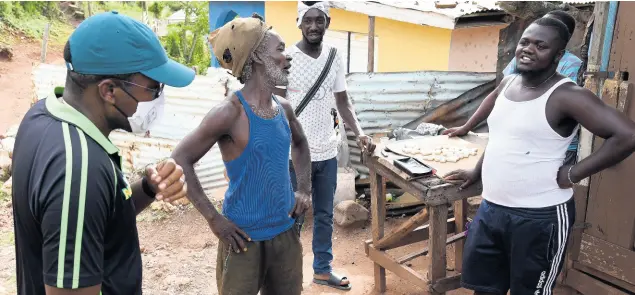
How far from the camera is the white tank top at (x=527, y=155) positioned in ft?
9.07

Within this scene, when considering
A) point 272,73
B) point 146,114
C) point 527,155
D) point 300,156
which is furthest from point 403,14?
Answer: point 146,114

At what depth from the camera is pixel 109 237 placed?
170 cm

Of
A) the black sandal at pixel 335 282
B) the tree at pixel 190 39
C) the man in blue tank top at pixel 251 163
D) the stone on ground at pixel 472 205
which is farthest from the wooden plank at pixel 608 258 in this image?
the tree at pixel 190 39

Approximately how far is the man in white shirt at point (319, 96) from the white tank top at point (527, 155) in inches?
45.0

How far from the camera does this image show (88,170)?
59.9 inches

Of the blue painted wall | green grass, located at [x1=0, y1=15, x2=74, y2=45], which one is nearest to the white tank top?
the blue painted wall

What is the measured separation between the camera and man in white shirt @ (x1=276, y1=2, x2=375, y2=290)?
3916 millimetres

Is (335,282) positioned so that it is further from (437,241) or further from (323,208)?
(437,241)

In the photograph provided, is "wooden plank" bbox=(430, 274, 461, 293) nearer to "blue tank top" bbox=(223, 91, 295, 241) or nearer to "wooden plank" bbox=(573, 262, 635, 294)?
"wooden plank" bbox=(573, 262, 635, 294)

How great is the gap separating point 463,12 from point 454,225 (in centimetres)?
305

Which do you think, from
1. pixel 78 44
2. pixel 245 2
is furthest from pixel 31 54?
pixel 78 44

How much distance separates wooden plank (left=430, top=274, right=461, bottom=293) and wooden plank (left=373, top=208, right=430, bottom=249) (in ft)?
1.54

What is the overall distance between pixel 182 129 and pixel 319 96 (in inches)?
135

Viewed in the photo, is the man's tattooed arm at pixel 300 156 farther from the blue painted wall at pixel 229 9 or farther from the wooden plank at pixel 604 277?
the blue painted wall at pixel 229 9
